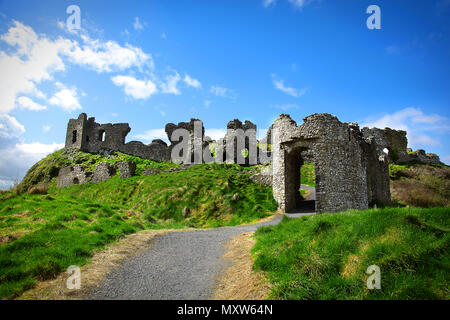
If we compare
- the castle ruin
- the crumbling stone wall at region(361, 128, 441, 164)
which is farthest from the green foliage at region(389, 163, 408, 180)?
the castle ruin

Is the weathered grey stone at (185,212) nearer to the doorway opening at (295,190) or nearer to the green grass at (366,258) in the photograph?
the doorway opening at (295,190)

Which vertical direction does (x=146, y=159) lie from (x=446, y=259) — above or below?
above

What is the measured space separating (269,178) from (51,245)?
18.9 meters

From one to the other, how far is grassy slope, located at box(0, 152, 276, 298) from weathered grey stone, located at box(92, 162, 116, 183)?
1.53 metres

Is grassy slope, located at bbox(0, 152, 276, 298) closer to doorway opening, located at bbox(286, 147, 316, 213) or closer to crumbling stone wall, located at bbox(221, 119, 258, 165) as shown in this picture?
doorway opening, located at bbox(286, 147, 316, 213)

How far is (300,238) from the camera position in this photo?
7.91 m

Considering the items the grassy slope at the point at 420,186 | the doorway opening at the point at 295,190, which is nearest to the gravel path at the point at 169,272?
the doorway opening at the point at 295,190

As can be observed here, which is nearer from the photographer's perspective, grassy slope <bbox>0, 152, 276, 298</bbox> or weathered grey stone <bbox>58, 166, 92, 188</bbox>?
grassy slope <bbox>0, 152, 276, 298</bbox>

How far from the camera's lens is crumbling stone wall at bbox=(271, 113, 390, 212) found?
18219mm

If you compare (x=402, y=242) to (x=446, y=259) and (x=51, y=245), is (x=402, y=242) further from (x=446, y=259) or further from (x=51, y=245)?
(x=51, y=245)

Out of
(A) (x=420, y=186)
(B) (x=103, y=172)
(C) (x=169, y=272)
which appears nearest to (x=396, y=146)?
(A) (x=420, y=186)

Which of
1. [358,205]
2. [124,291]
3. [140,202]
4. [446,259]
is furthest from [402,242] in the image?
[140,202]

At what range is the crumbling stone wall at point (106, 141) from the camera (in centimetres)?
4775
